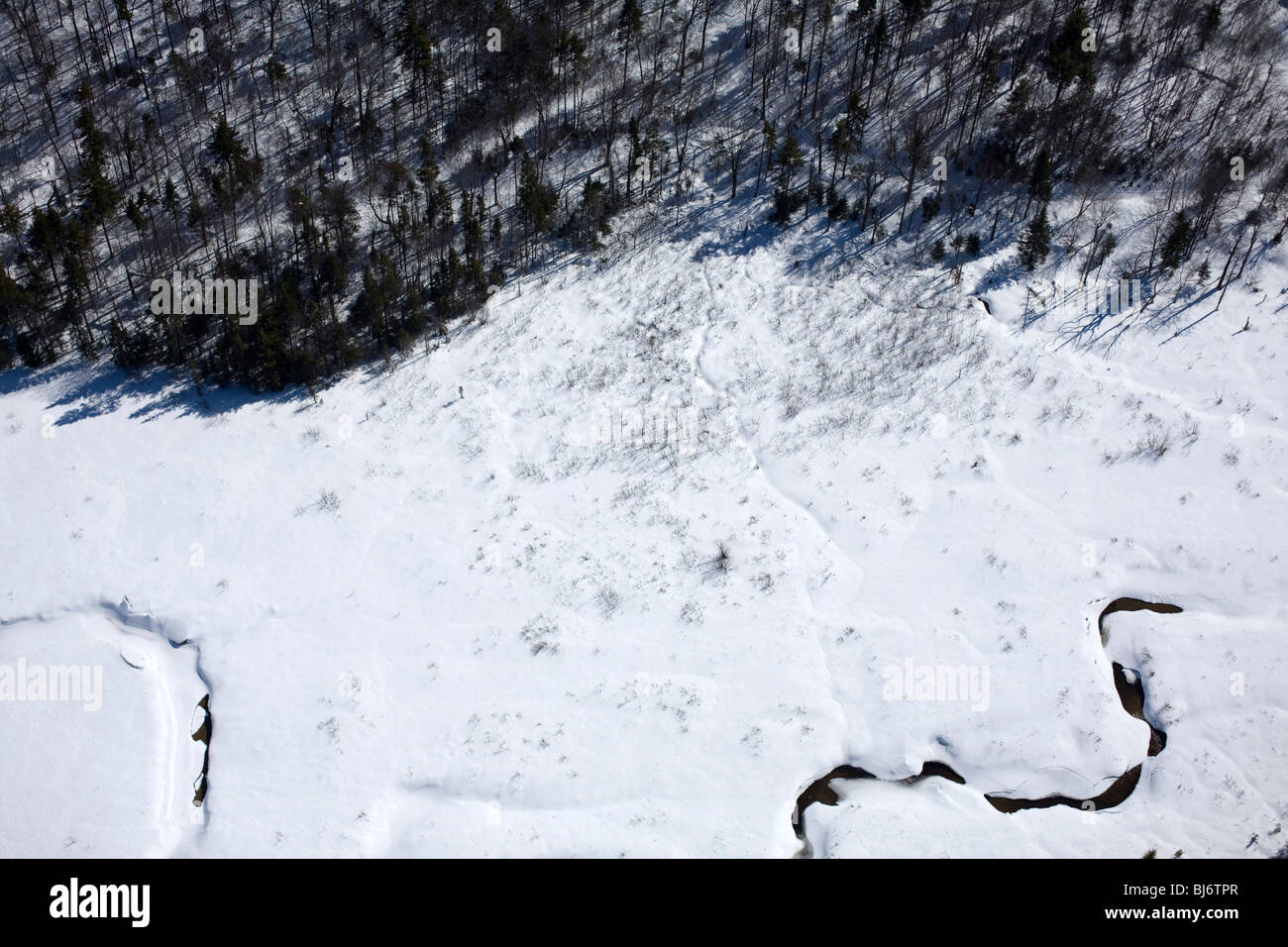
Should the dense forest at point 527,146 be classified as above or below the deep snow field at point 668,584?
above

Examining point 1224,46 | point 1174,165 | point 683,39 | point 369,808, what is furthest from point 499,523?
point 1224,46

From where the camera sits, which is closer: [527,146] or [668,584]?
[668,584]

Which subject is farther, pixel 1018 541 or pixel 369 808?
pixel 1018 541

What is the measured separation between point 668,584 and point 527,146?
27.2m

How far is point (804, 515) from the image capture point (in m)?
31.9

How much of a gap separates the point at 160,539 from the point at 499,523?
11.9 meters

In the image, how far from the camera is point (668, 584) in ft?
98.3

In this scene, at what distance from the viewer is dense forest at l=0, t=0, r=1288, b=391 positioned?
39.2 meters

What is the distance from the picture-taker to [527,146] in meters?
46.2

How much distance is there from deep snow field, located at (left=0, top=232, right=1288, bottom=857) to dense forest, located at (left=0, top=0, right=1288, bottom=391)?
3.43m

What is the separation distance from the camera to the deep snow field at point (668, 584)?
83.4ft

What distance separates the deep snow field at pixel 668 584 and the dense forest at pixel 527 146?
343 cm

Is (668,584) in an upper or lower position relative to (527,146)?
lower
